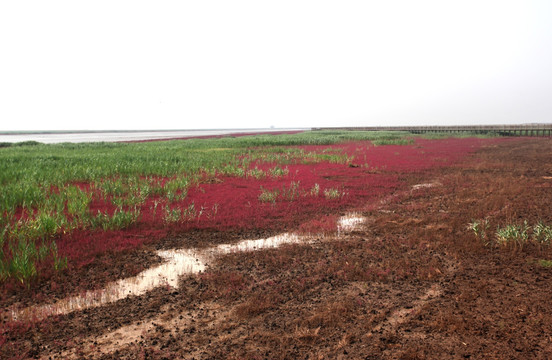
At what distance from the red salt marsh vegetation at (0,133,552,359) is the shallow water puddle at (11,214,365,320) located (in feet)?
0.73

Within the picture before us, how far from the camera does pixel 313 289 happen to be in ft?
18.1

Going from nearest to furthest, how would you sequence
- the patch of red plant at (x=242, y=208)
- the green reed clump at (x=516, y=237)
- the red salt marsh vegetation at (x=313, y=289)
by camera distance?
the red salt marsh vegetation at (x=313, y=289)
the green reed clump at (x=516, y=237)
the patch of red plant at (x=242, y=208)

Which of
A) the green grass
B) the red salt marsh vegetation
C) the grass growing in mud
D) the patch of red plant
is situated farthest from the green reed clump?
the grass growing in mud

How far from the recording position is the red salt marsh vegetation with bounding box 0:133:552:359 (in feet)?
13.1

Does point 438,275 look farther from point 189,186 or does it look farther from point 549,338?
point 189,186

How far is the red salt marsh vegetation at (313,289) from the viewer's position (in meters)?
4.00

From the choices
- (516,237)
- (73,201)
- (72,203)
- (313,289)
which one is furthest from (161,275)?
(516,237)

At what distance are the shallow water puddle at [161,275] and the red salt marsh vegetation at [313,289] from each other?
0.22 m

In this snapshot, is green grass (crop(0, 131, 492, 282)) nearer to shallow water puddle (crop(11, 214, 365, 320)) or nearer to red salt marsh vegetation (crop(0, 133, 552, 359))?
red salt marsh vegetation (crop(0, 133, 552, 359))

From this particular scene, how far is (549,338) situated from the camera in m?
3.94

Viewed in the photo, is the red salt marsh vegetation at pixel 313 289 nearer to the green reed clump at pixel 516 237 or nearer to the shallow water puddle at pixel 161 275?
the green reed clump at pixel 516 237

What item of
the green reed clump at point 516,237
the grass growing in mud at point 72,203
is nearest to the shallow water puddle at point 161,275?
the grass growing in mud at point 72,203

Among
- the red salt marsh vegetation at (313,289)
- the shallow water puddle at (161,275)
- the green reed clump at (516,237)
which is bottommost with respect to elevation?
the shallow water puddle at (161,275)

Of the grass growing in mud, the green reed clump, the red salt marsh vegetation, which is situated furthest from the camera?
the green reed clump
